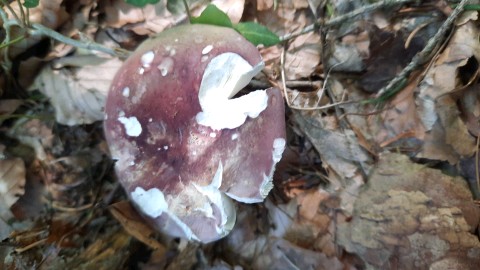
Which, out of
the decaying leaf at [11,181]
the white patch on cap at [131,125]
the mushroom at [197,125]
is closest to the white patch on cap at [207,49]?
the mushroom at [197,125]

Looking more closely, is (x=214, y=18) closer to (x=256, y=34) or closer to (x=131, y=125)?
(x=256, y=34)

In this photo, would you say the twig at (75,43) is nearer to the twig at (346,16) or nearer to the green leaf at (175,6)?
the green leaf at (175,6)

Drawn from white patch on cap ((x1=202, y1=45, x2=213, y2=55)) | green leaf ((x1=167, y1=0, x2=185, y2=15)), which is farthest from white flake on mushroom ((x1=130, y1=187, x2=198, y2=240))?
green leaf ((x1=167, y1=0, x2=185, y2=15))

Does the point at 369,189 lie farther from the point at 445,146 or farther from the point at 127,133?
the point at 127,133

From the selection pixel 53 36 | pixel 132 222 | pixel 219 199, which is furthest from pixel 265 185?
pixel 53 36

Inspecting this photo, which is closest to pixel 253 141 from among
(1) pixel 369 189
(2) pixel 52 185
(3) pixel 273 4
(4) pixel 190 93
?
(4) pixel 190 93
